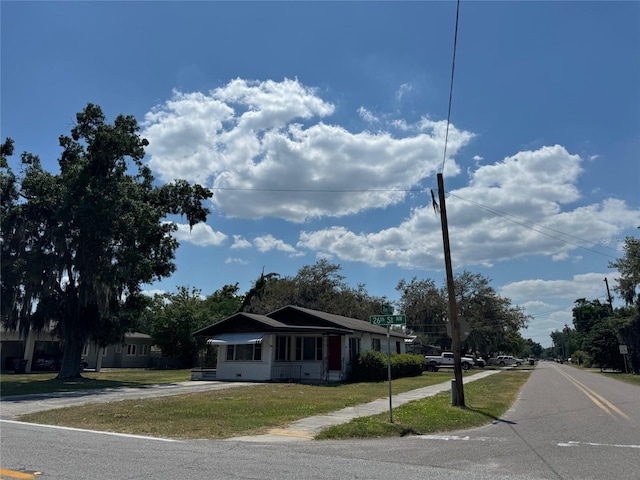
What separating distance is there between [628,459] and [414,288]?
55.9 meters

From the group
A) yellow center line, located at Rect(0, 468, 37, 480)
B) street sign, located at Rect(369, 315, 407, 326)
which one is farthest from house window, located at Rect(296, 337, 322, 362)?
yellow center line, located at Rect(0, 468, 37, 480)

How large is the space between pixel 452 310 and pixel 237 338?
15126mm

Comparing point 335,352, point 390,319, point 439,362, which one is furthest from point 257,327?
point 439,362

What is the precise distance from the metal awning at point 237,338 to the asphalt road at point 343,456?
619 inches

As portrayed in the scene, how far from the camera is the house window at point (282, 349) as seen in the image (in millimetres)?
28281

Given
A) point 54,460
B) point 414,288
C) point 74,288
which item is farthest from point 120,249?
point 414,288

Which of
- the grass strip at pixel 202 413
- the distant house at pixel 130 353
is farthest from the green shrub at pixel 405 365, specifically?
the distant house at pixel 130 353

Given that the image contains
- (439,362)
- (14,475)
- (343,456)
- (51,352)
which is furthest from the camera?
(439,362)

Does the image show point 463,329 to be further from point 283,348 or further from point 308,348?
point 283,348

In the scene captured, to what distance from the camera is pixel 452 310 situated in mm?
16109

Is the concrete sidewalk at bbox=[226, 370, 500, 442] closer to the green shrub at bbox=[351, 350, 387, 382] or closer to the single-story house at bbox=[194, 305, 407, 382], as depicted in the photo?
the green shrub at bbox=[351, 350, 387, 382]

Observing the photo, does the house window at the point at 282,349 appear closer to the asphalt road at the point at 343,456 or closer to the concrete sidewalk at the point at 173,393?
the concrete sidewalk at the point at 173,393

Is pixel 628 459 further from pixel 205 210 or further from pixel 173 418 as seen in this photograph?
pixel 205 210

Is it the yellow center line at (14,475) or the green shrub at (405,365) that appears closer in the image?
the yellow center line at (14,475)
